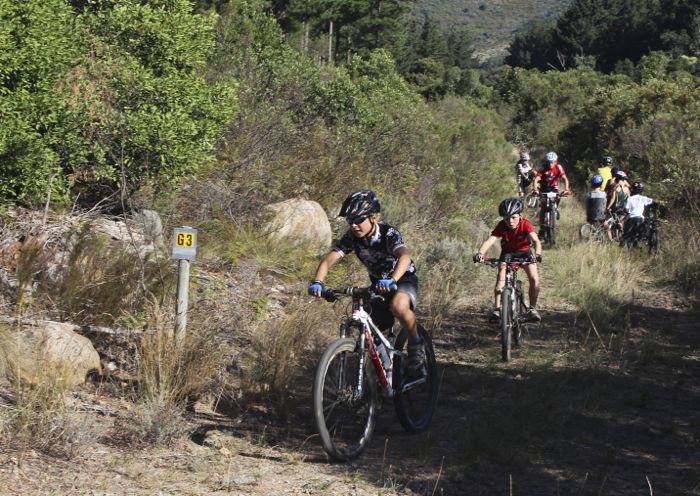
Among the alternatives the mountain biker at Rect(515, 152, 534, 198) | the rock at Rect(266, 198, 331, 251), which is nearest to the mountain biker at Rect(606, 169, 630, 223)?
the mountain biker at Rect(515, 152, 534, 198)

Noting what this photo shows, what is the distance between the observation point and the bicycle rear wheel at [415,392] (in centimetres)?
656

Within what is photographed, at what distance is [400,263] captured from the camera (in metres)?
6.30

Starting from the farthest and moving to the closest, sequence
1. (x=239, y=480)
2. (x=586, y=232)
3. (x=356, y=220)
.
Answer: (x=586, y=232)
(x=356, y=220)
(x=239, y=480)

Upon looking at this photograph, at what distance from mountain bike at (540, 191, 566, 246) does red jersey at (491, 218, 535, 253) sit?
24.4 ft

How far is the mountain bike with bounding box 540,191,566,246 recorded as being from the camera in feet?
55.0

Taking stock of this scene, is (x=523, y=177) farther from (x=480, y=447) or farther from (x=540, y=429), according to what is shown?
(x=480, y=447)

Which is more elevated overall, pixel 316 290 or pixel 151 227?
pixel 151 227

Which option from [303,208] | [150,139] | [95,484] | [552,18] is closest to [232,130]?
[303,208]

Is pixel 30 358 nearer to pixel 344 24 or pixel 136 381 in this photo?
pixel 136 381

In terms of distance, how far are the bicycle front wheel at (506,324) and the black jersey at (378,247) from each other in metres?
2.47

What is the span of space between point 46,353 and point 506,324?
4375 millimetres

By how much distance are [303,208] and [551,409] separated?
5458mm

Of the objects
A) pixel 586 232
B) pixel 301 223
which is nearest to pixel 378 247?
pixel 301 223

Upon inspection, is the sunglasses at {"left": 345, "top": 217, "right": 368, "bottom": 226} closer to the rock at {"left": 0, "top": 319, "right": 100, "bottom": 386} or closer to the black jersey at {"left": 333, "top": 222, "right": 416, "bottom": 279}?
the black jersey at {"left": 333, "top": 222, "right": 416, "bottom": 279}
